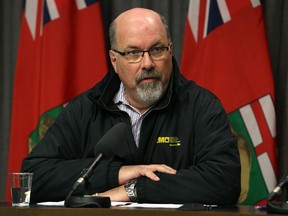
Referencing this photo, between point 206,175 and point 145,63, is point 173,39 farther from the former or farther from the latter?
point 206,175

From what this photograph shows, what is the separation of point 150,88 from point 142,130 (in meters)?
0.20

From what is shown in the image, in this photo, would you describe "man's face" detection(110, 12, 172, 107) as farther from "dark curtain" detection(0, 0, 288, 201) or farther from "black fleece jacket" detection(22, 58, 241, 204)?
"dark curtain" detection(0, 0, 288, 201)

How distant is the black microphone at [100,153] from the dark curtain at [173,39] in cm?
159

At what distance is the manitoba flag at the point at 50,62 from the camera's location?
11.7 feet

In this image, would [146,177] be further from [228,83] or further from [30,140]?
[30,140]

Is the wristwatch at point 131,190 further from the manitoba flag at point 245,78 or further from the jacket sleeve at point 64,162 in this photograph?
the manitoba flag at point 245,78

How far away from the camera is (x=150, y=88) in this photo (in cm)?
285

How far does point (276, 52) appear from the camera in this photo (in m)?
3.63

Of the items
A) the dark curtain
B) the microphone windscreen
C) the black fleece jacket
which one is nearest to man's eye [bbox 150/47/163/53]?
the black fleece jacket

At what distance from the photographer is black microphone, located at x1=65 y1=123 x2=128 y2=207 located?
1964 millimetres

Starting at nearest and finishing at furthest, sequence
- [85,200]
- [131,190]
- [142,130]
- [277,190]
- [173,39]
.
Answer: [277,190] → [85,200] → [131,190] → [142,130] → [173,39]

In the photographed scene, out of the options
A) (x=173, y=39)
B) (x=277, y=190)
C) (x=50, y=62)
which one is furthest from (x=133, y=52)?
(x=277, y=190)

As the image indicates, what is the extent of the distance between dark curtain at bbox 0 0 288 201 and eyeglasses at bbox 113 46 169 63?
948 mm

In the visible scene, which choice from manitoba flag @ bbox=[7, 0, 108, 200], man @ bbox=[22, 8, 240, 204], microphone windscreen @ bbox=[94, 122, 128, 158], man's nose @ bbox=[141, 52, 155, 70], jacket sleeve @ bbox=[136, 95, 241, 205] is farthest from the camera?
manitoba flag @ bbox=[7, 0, 108, 200]
